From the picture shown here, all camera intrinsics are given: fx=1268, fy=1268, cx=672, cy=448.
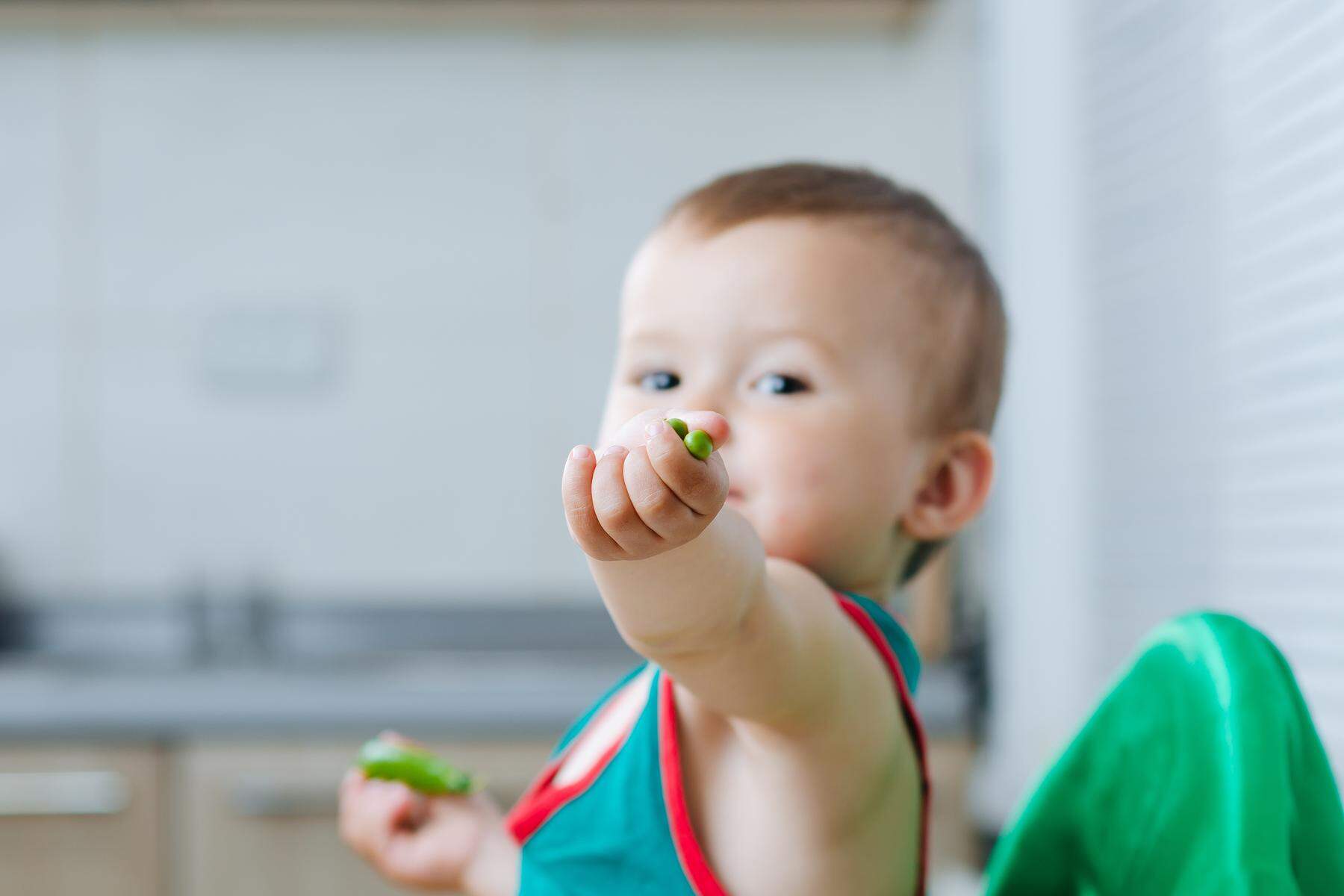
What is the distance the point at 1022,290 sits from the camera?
1908 millimetres

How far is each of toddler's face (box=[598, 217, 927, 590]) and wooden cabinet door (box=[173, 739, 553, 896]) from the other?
143cm

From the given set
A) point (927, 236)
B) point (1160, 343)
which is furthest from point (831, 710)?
point (1160, 343)

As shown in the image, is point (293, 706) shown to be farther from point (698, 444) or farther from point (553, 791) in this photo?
point (698, 444)

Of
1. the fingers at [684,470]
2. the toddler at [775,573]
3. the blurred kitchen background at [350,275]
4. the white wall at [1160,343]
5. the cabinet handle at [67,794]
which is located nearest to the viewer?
the fingers at [684,470]

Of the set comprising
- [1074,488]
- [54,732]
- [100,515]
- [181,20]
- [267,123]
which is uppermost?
[181,20]

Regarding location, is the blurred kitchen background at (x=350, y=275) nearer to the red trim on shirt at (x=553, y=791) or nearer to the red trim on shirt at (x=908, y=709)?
the red trim on shirt at (x=553, y=791)

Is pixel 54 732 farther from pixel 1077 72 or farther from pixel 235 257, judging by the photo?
pixel 1077 72

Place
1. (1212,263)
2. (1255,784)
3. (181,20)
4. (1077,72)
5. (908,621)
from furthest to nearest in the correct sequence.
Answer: (181,20) → (908,621) → (1077,72) → (1212,263) → (1255,784)

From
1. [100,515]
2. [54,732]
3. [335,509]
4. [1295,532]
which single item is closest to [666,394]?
[1295,532]

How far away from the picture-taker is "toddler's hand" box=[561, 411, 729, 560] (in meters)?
0.36

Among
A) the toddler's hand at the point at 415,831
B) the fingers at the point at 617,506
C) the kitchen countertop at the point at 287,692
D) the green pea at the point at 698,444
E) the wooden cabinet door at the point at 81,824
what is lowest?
the wooden cabinet door at the point at 81,824

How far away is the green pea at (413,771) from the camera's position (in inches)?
27.3

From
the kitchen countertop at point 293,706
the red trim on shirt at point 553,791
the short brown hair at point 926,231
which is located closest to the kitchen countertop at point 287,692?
the kitchen countertop at point 293,706

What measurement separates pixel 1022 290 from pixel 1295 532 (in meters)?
0.67
